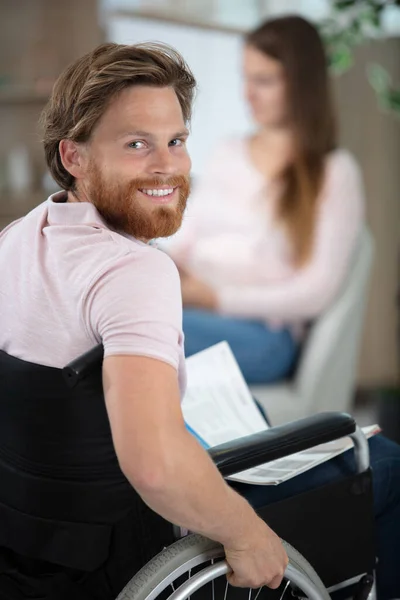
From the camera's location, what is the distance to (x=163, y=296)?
38.8 inches

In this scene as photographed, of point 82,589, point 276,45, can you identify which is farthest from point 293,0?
point 82,589

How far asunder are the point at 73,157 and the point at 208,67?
2.61 meters

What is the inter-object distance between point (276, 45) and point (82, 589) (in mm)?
1990

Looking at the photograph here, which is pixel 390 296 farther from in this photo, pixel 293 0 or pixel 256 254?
pixel 293 0

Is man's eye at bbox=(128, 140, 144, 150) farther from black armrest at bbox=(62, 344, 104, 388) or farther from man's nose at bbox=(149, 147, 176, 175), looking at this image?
black armrest at bbox=(62, 344, 104, 388)

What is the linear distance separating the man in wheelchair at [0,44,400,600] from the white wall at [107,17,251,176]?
8.19ft

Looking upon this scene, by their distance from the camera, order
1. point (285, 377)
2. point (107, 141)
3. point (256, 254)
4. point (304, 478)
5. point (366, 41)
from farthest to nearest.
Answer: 1. point (366, 41)
2. point (256, 254)
3. point (285, 377)
4. point (304, 478)
5. point (107, 141)

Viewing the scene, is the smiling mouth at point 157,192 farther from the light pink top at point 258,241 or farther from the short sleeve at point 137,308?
the light pink top at point 258,241

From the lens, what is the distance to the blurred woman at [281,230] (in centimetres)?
258

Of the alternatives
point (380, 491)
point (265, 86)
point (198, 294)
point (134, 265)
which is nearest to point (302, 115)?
point (265, 86)

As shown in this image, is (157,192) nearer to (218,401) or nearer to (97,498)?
(97,498)

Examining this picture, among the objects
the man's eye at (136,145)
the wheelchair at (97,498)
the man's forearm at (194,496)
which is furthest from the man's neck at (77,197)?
the man's forearm at (194,496)

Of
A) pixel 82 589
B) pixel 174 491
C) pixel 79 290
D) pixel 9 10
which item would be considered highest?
pixel 9 10

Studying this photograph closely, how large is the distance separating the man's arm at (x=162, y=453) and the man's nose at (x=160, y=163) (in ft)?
0.93
